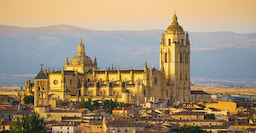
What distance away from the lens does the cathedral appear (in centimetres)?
14031

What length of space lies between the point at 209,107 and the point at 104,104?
52.8 ft

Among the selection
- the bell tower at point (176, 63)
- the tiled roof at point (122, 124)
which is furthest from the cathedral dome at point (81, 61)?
the tiled roof at point (122, 124)

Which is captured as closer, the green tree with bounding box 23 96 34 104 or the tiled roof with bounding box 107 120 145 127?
the tiled roof with bounding box 107 120 145 127

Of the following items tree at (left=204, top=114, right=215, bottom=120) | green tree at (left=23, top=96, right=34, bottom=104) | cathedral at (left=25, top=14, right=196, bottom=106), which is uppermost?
cathedral at (left=25, top=14, right=196, bottom=106)

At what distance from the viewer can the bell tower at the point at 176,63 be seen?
148750 mm

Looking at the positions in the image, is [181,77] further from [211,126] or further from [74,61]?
[211,126]

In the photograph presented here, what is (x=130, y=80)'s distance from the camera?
145 meters

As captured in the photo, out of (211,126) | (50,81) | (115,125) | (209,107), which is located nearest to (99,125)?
(115,125)

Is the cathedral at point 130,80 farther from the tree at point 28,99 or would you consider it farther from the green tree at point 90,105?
the green tree at point 90,105

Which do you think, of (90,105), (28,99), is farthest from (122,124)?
(28,99)

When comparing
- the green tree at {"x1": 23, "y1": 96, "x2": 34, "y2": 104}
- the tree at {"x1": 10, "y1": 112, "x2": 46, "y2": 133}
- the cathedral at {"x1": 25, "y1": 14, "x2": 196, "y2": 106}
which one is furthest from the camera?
the cathedral at {"x1": 25, "y1": 14, "x2": 196, "y2": 106}

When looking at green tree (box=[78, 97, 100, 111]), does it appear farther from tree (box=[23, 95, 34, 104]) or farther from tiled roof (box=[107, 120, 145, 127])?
tiled roof (box=[107, 120, 145, 127])

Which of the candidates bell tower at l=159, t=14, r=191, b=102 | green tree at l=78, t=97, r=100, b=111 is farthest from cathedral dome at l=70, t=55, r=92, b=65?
green tree at l=78, t=97, r=100, b=111

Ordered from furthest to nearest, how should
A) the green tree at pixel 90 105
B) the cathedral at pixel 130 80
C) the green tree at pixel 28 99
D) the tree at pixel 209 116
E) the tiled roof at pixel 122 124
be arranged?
the cathedral at pixel 130 80
the green tree at pixel 28 99
the green tree at pixel 90 105
the tree at pixel 209 116
the tiled roof at pixel 122 124
